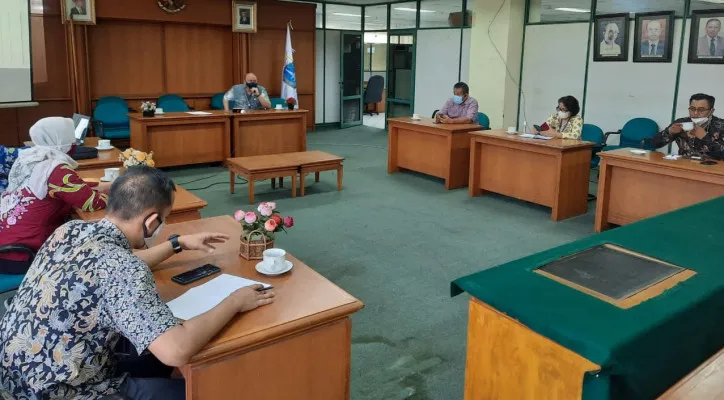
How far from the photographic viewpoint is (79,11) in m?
7.98

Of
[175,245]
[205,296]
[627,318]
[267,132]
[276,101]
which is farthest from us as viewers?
[276,101]

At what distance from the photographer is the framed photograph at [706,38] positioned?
614cm

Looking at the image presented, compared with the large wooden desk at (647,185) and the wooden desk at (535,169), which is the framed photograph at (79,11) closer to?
the wooden desk at (535,169)

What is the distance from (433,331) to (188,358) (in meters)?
1.89

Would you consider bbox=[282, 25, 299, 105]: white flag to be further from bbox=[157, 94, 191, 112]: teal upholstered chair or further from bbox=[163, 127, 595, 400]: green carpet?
bbox=[163, 127, 595, 400]: green carpet

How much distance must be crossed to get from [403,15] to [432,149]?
546 cm

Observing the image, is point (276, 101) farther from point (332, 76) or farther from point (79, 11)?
point (79, 11)

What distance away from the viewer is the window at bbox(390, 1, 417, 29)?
35.8 feet

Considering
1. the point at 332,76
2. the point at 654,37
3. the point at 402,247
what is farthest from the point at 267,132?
the point at 654,37

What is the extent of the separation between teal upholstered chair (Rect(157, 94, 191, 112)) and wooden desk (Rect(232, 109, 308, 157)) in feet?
5.87

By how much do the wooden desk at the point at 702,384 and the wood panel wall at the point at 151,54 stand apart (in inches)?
338

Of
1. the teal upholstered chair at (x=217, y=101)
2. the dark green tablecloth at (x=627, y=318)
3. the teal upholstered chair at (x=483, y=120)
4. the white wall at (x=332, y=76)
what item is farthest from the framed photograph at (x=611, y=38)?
the dark green tablecloth at (x=627, y=318)

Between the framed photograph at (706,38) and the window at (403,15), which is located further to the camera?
the window at (403,15)

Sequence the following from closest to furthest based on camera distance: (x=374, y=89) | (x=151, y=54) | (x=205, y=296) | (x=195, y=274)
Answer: (x=205, y=296) → (x=195, y=274) → (x=151, y=54) → (x=374, y=89)
